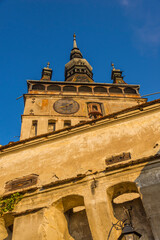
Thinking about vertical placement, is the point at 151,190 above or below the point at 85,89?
below

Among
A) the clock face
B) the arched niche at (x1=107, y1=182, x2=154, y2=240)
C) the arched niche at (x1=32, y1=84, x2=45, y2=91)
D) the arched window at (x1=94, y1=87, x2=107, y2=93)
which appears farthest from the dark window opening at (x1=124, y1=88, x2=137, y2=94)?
the arched niche at (x1=107, y1=182, x2=154, y2=240)

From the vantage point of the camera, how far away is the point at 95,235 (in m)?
7.77

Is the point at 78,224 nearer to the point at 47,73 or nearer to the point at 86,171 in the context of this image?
the point at 86,171

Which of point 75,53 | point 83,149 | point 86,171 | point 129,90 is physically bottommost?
point 86,171

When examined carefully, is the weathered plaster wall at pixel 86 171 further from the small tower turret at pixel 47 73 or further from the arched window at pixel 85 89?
the small tower turret at pixel 47 73

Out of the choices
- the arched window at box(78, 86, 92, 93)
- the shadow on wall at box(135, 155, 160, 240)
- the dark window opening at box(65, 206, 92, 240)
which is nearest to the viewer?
the shadow on wall at box(135, 155, 160, 240)

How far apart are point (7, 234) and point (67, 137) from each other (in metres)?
4.39

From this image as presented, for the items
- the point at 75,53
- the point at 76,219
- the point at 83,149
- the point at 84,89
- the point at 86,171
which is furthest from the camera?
the point at 75,53

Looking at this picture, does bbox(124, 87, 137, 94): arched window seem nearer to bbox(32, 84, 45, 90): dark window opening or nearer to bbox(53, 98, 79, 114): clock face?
bbox(53, 98, 79, 114): clock face

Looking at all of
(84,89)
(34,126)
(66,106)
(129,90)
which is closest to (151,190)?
(34,126)

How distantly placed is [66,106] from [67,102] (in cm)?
63

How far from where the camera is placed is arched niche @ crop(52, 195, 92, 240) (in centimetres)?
878

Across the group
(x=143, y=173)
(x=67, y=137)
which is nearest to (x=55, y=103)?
(x=67, y=137)

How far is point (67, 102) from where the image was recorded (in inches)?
975
